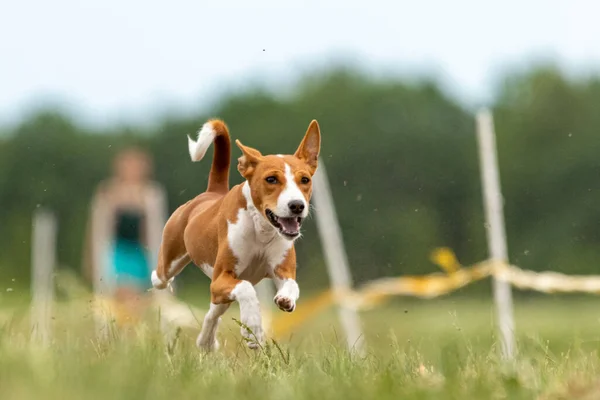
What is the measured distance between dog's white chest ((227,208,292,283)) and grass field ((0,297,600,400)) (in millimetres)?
373

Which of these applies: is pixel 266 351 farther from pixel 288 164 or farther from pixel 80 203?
pixel 80 203

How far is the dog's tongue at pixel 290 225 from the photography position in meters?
5.24

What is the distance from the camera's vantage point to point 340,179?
76.5ft

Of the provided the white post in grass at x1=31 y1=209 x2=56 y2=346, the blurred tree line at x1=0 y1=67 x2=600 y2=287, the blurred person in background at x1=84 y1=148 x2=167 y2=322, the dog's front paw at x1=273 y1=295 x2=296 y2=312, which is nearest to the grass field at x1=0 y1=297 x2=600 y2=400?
the white post in grass at x1=31 y1=209 x2=56 y2=346

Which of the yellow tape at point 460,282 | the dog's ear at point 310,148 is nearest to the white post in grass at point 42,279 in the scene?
the dog's ear at point 310,148

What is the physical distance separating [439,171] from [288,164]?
2072 centimetres

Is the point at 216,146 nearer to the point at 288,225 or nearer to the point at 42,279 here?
the point at 288,225

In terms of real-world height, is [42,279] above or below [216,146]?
below

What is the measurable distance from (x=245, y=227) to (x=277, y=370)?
2.44 feet

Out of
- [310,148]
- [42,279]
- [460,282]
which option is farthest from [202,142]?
[42,279]

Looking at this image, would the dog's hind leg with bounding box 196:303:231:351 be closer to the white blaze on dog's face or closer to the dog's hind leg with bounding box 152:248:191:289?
the dog's hind leg with bounding box 152:248:191:289

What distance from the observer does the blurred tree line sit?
22.1 metres

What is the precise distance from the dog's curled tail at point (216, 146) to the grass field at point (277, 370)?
0.85 metres

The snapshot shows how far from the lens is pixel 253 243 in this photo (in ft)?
18.2
